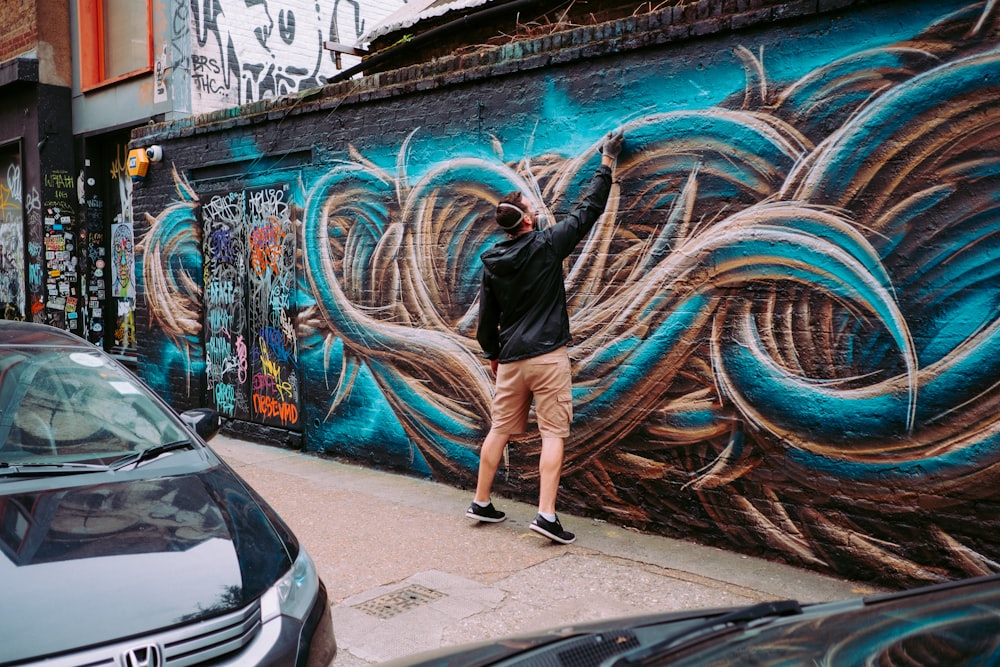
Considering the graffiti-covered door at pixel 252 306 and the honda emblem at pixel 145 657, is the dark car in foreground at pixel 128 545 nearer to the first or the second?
the honda emblem at pixel 145 657

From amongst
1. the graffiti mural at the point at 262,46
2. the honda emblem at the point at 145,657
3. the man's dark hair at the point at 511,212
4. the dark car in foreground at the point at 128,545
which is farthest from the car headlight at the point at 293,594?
the graffiti mural at the point at 262,46

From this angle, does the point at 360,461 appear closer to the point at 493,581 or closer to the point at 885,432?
the point at 493,581

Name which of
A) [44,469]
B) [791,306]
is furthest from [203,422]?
[791,306]

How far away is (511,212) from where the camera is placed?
512 cm

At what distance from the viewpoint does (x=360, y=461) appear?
292 inches

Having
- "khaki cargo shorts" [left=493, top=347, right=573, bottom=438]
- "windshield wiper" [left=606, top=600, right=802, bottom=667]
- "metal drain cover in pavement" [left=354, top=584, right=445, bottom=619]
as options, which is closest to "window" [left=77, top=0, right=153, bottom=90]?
"khaki cargo shorts" [left=493, top=347, right=573, bottom=438]

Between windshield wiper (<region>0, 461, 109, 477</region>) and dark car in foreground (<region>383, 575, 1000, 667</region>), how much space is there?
1677mm

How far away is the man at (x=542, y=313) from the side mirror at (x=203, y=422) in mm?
1846

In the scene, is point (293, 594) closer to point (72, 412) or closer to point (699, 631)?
point (699, 631)

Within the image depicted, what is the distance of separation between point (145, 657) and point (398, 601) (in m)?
2.09

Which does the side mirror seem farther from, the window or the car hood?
the window

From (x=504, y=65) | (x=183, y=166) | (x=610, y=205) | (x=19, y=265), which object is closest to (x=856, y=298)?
(x=610, y=205)

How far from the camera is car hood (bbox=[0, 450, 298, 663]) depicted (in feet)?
7.73

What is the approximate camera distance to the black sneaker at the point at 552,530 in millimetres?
5086
